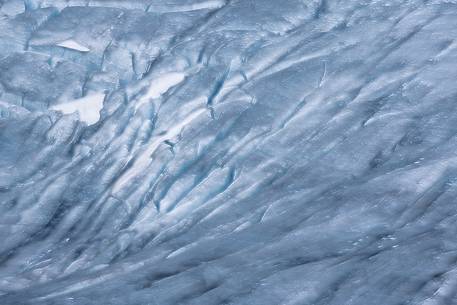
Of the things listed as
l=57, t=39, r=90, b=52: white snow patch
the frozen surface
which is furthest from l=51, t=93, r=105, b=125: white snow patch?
l=57, t=39, r=90, b=52: white snow patch

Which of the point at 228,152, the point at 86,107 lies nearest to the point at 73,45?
the point at 86,107

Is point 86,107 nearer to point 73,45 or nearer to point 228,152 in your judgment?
point 73,45

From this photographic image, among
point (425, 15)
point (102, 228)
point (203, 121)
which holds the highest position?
point (425, 15)

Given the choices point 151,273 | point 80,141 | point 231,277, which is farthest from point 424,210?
point 80,141

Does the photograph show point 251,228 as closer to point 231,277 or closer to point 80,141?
point 231,277

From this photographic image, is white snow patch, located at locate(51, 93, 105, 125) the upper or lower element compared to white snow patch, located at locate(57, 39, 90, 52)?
lower

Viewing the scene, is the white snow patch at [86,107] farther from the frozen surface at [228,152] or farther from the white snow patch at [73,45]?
the white snow patch at [73,45]

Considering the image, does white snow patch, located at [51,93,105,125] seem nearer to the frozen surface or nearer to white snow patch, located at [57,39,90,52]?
the frozen surface
